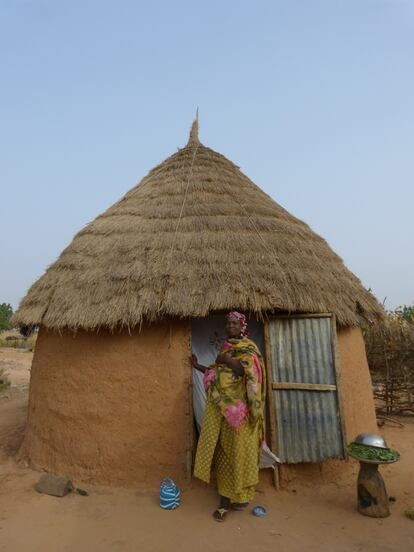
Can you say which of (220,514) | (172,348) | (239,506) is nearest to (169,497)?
(220,514)

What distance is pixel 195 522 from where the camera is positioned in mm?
3766

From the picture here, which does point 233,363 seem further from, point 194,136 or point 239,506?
point 194,136

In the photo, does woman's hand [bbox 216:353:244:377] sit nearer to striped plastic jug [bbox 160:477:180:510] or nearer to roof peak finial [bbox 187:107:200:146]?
striped plastic jug [bbox 160:477:180:510]

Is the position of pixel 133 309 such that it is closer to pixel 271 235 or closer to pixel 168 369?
pixel 168 369

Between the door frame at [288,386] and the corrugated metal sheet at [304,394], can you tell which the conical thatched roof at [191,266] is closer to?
the door frame at [288,386]

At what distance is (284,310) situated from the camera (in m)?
4.69

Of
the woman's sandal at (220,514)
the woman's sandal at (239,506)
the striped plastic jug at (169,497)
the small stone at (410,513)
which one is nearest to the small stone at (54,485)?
the striped plastic jug at (169,497)

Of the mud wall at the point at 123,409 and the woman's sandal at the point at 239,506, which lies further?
the mud wall at the point at 123,409

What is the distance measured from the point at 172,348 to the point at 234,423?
44.8 inches

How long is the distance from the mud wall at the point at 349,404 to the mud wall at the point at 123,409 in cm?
125

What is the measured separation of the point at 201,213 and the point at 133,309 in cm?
183

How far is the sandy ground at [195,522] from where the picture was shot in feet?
11.2

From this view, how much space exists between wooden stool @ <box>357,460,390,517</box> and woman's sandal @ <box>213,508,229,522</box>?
126 cm

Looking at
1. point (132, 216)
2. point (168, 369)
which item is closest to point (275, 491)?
point (168, 369)
